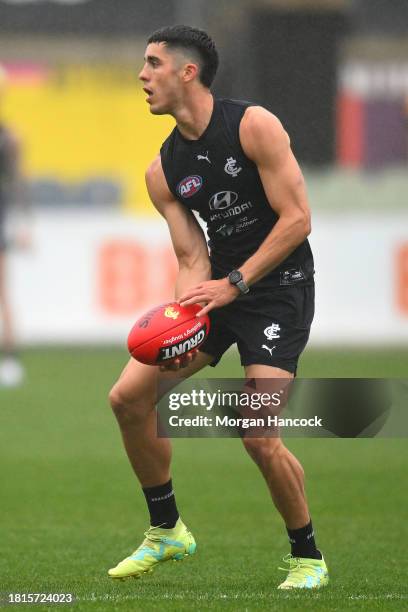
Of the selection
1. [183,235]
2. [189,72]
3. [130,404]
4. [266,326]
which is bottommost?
[130,404]

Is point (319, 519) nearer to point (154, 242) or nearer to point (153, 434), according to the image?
point (153, 434)

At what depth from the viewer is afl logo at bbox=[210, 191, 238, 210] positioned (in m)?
6.66

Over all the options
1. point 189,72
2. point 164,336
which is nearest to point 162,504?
point 164,336

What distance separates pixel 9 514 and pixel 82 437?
2.91m

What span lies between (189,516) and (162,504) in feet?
4.62

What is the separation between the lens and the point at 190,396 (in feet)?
22.0

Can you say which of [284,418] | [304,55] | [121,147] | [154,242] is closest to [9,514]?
[284,418]

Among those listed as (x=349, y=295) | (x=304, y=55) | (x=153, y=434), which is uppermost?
(x=304, y=55)

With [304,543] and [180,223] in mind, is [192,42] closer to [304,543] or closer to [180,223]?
[180,223]

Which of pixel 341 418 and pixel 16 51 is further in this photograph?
pixel 16 51

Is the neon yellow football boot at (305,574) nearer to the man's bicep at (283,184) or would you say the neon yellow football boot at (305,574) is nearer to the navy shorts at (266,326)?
the navy shorts at (266,326)

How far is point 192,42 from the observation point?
6613 millimetres

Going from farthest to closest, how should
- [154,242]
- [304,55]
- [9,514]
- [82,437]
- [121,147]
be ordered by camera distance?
[121,147]
[304,55]
[154,242]
[82,437]
[9,514]

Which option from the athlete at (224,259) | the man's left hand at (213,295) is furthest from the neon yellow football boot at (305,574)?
the man's left hand at (213,295)
